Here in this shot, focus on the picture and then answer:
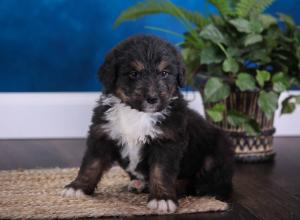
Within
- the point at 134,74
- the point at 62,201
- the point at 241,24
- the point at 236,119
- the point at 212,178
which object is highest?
the point at 241,24

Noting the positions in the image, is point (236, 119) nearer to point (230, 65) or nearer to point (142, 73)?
point (230, 65)

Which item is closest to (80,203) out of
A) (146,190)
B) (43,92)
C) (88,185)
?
(88,185)

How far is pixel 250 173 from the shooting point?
3902mm

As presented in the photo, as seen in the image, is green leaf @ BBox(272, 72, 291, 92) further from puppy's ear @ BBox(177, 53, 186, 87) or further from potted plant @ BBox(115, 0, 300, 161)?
puppy's ear @ BBox(177, 53, 186, 87)

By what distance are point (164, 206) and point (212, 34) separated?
5.18ft

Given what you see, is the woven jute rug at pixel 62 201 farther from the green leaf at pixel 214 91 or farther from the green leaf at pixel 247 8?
the green leaf at pixel 247 8

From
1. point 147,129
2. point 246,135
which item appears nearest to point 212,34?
point 246,135

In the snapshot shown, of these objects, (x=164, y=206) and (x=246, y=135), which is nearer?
(x=164, y=206)

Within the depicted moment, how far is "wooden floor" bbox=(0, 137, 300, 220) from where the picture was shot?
297 cm

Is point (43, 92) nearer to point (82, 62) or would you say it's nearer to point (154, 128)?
point (82, 62)

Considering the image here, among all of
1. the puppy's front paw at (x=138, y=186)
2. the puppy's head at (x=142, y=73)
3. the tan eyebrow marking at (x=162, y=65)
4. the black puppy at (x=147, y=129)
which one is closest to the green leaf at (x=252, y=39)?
the black puppy at (x=147, y=129)

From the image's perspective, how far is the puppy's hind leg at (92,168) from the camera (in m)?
3.02

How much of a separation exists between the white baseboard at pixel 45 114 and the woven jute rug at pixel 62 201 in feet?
4.39

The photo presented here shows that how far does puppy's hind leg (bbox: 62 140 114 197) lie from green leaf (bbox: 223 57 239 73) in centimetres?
128
